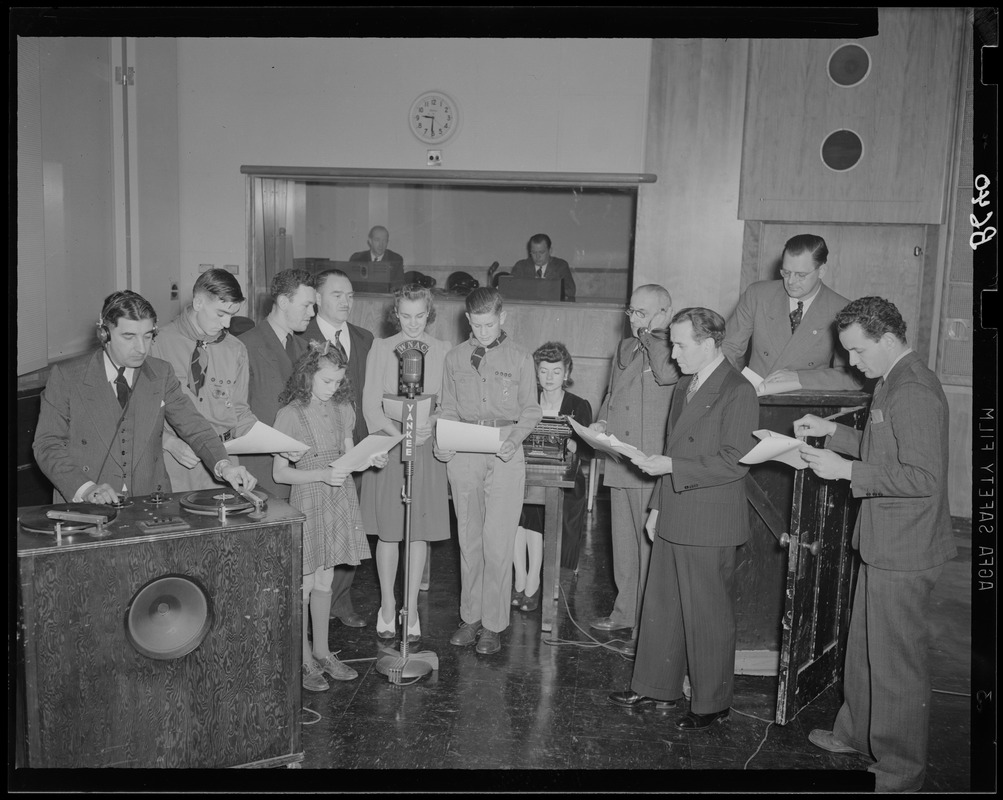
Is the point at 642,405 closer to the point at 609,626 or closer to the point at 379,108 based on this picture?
the point at 609,626

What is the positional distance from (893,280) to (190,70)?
225 inches

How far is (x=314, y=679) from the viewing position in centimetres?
368

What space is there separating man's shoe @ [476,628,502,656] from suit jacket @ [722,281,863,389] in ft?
5.98

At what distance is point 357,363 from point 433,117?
347cm

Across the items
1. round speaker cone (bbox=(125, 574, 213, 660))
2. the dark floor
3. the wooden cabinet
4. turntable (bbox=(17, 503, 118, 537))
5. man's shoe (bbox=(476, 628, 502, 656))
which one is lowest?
the dark floor

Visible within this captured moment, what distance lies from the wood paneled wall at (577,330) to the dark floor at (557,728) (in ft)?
10.7

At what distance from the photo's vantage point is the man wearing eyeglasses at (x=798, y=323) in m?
4.08

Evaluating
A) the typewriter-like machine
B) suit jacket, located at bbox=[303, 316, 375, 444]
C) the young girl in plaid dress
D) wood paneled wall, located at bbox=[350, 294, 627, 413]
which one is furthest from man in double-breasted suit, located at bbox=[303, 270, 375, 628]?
wood paneled wall, located at bbox=[350, 294, 627, 413]

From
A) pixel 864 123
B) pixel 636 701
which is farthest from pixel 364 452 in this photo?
pixel 864 123

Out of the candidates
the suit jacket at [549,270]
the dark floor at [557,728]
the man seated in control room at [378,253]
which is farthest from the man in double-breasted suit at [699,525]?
the man seated in control room at [378,253]

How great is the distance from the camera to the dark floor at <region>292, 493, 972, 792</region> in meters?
3.13

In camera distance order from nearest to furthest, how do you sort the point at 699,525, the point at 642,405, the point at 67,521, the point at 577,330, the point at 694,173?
1. the point at 67,521
2. the point at 699,525
3. the point at 642,405
4. the point at 694,173
5. the point at 577,330

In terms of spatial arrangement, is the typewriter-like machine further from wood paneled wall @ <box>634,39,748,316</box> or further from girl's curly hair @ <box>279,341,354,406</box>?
wood paneled wall @ <box>634,39,748,316</box>
